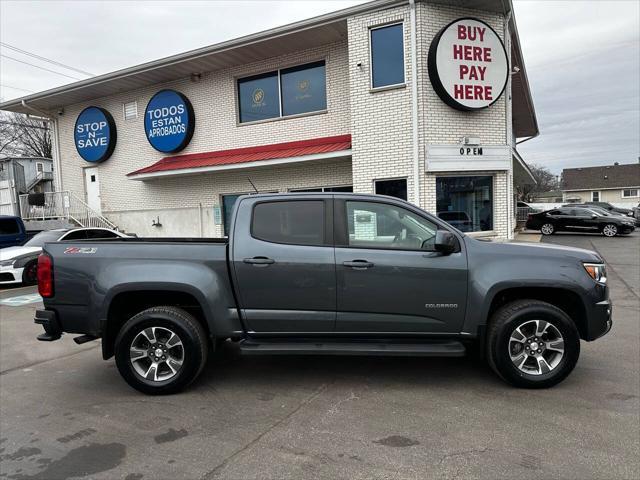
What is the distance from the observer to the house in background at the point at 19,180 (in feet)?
62.7

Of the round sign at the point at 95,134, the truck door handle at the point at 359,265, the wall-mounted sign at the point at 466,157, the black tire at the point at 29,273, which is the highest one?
the round sign at the point at 95,134

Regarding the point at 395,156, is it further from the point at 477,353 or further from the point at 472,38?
the point at 477,353

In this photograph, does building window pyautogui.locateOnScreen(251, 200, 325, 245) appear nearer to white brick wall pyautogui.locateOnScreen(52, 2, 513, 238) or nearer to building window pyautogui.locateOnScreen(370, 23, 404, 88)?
white brick wall pyautogui.locateOnScreen(52, 2, 513, 238)

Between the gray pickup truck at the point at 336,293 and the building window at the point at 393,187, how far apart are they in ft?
24.9

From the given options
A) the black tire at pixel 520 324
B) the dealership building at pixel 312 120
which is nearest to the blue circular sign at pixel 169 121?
the dealership building at pixel 312 120

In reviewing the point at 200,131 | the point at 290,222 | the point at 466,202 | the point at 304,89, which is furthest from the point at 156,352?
the point at 200,131

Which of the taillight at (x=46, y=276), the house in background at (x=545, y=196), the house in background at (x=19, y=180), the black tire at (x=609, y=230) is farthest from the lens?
the house in background at (x=545, y=196)

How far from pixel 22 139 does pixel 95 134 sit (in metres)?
36.4

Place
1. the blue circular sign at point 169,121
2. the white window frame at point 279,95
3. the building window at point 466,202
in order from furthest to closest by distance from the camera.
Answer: the blue circular sign at point 169,121, the white window frame at point 279,95, the building window at point 466,202

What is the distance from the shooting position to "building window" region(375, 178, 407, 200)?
11914 millimetres

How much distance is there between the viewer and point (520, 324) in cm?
420

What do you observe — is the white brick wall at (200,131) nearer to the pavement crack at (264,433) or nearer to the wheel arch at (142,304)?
the wheel arch at (142,304)

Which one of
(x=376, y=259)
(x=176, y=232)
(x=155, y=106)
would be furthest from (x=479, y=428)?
(x=155, y=106)

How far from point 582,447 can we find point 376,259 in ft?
6.78
